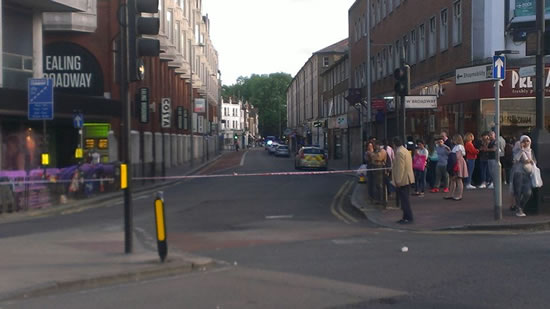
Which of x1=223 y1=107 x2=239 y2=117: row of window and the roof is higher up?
the roof

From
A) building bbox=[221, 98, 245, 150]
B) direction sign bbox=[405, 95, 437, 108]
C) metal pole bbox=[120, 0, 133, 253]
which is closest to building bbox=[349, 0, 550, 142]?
direction sign bbox=[405, 95, 437, 108]

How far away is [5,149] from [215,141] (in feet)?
212

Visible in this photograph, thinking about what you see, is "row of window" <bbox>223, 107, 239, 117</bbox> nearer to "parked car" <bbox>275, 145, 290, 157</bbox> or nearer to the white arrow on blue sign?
"parked car" <bbox>275, 145, 290, 157</bbox>

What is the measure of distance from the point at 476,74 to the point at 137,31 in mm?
6980

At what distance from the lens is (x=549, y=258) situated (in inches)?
367

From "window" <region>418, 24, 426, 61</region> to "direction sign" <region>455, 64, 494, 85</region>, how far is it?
18561 millimetres

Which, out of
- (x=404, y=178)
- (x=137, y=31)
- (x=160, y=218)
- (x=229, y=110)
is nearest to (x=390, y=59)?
(x=404, y=178)

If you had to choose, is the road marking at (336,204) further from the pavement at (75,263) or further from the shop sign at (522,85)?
the shop sign at (522,85)

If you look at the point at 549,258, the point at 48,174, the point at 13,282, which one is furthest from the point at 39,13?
the point at 549,258

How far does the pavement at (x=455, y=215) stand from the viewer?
1240cm

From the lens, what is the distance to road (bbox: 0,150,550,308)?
24.1ft

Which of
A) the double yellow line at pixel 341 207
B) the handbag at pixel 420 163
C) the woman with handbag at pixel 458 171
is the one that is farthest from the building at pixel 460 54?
the double yellow line at pixel 341 207

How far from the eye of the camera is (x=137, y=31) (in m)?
9.99

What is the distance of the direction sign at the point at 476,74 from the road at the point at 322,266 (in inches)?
125
